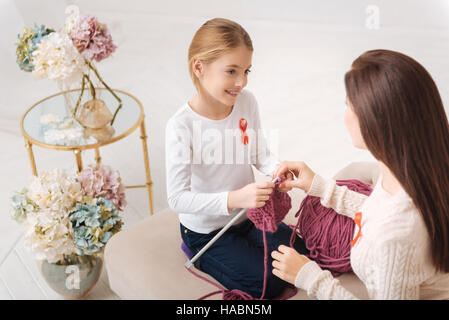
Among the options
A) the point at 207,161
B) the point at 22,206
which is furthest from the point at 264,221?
the point at 22,206

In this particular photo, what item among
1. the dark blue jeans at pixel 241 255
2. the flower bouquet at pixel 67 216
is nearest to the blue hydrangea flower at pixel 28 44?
the flower bouquet at pixel 67 216

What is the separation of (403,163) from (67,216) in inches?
38.7

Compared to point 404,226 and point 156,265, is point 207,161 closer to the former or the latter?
point 156,265

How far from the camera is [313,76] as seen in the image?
127 inches

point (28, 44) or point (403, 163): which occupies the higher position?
point (28, 44)

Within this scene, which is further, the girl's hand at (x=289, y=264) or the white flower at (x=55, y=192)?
the white flower at (x=55, y=192)

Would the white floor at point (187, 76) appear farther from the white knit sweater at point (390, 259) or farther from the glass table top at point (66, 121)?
the white knit sweater at point (390, 259)

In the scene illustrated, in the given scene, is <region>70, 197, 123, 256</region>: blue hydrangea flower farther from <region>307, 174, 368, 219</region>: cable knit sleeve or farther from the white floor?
<region>307, 174, 368, 219</region>: cable knit sleeve

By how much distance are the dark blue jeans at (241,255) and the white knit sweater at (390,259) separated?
0.19 m

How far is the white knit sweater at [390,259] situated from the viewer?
1.00 meters

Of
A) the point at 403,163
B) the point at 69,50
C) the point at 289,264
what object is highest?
the point at 69,50

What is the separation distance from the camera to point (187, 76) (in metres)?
3.28

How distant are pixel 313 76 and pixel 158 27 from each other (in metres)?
1.43
